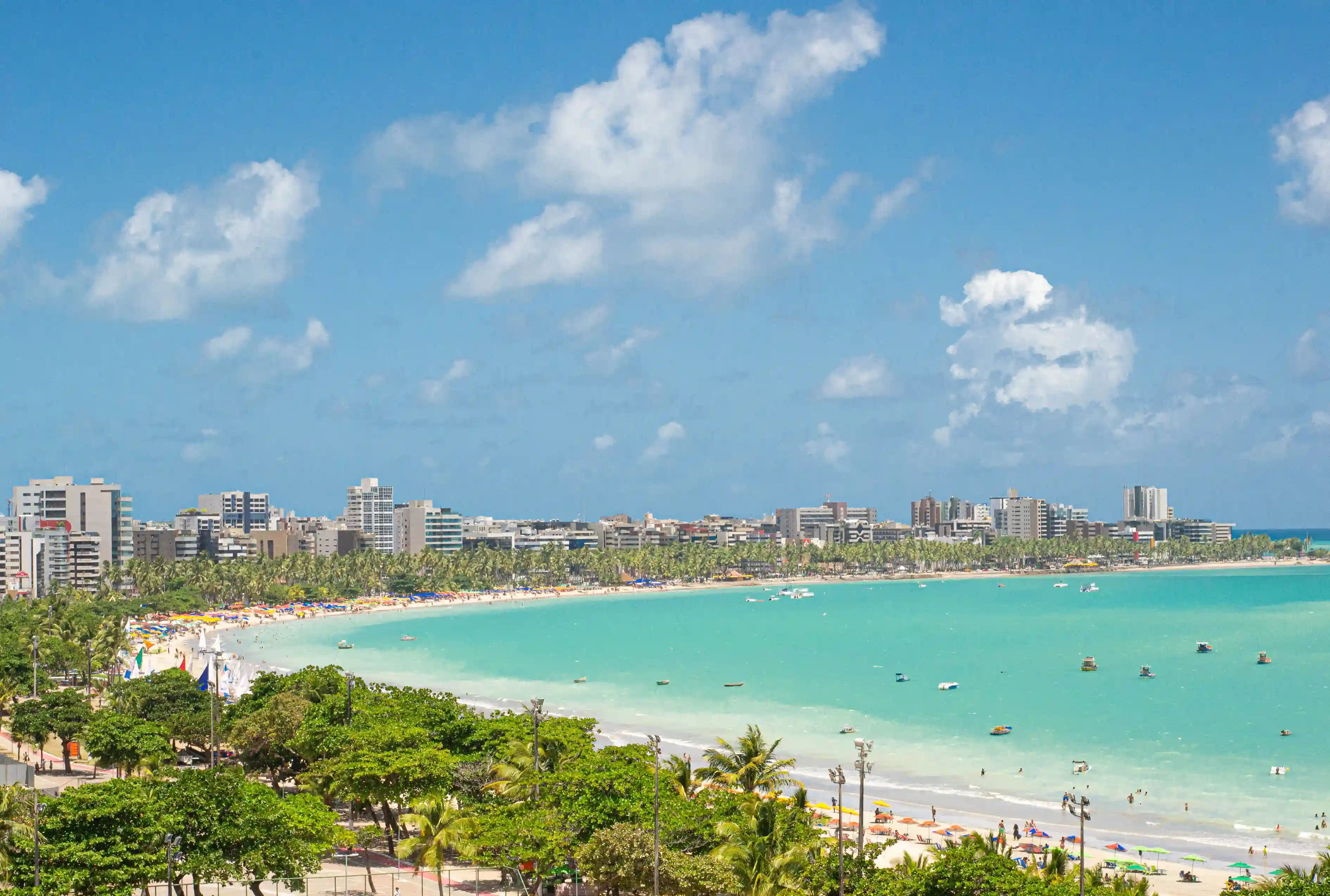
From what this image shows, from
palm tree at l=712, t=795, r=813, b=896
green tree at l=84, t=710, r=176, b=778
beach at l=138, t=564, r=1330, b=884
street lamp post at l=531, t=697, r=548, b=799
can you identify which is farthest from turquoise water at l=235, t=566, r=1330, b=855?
green tree at l=84, t=710, r=176, b=778

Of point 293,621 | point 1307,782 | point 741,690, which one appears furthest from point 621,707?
point 293,621

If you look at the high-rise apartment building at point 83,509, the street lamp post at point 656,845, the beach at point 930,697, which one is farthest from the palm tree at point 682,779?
the high-rise apartment building at point 83,509

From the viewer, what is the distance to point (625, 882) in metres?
26.9

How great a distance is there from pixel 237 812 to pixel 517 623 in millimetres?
127609

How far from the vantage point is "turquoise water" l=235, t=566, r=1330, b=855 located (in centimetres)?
5366

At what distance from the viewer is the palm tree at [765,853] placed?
2600cm

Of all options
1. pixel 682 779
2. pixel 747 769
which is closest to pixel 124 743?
pixel 682 779

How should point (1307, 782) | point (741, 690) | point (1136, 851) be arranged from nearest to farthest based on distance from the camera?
point (1136, 851)
point (1307, 782)
point (741, 690)

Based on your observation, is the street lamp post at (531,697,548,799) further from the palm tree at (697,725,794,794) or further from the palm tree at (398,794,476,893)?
the palm tree at (697,725,794,794)

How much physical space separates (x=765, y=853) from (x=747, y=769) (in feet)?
38.0

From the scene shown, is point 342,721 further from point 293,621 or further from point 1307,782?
point 293,621

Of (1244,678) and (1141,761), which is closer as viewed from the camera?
(1141,761)

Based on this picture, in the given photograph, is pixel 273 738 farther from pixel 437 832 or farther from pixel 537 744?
pixel 537 744

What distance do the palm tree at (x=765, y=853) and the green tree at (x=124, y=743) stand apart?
2583 cm
